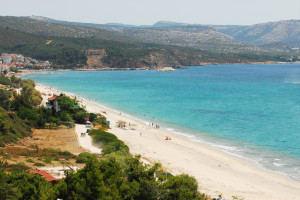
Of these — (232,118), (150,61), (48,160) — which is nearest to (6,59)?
(150,61)

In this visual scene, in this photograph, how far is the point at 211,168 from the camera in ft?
79.6

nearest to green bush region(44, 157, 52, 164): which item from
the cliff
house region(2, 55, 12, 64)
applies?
house region(2, 55, 12, 64)

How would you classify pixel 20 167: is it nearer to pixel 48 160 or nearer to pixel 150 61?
pixel 48 160

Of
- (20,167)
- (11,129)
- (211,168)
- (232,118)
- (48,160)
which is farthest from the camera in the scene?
(232,118)

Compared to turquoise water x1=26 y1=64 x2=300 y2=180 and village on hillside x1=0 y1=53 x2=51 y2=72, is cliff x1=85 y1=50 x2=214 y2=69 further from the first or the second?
turquoise water x1=26 y1=64 x2=300 y2=180

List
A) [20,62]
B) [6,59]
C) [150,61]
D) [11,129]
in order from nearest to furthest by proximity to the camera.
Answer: [11,129]
[6,59]
[20,62]
[150,61]

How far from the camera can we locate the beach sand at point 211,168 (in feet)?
65.0

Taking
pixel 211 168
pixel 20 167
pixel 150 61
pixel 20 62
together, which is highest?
pixel 20 167

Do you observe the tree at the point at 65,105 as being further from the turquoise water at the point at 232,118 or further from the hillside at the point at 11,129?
the turquoise water at the point at 232,118

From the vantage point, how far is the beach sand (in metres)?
19.8

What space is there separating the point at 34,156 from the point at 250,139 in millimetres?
20210

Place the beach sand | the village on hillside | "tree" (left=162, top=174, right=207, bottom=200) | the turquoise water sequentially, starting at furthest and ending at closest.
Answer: the village on hillside
the turquoise water
the beach sand
"tree" (left=162, top=174, right=207, bottom=200)

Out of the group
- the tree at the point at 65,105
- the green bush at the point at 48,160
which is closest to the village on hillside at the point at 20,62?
the tree at the point at 65,105

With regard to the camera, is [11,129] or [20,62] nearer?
[11,129]
